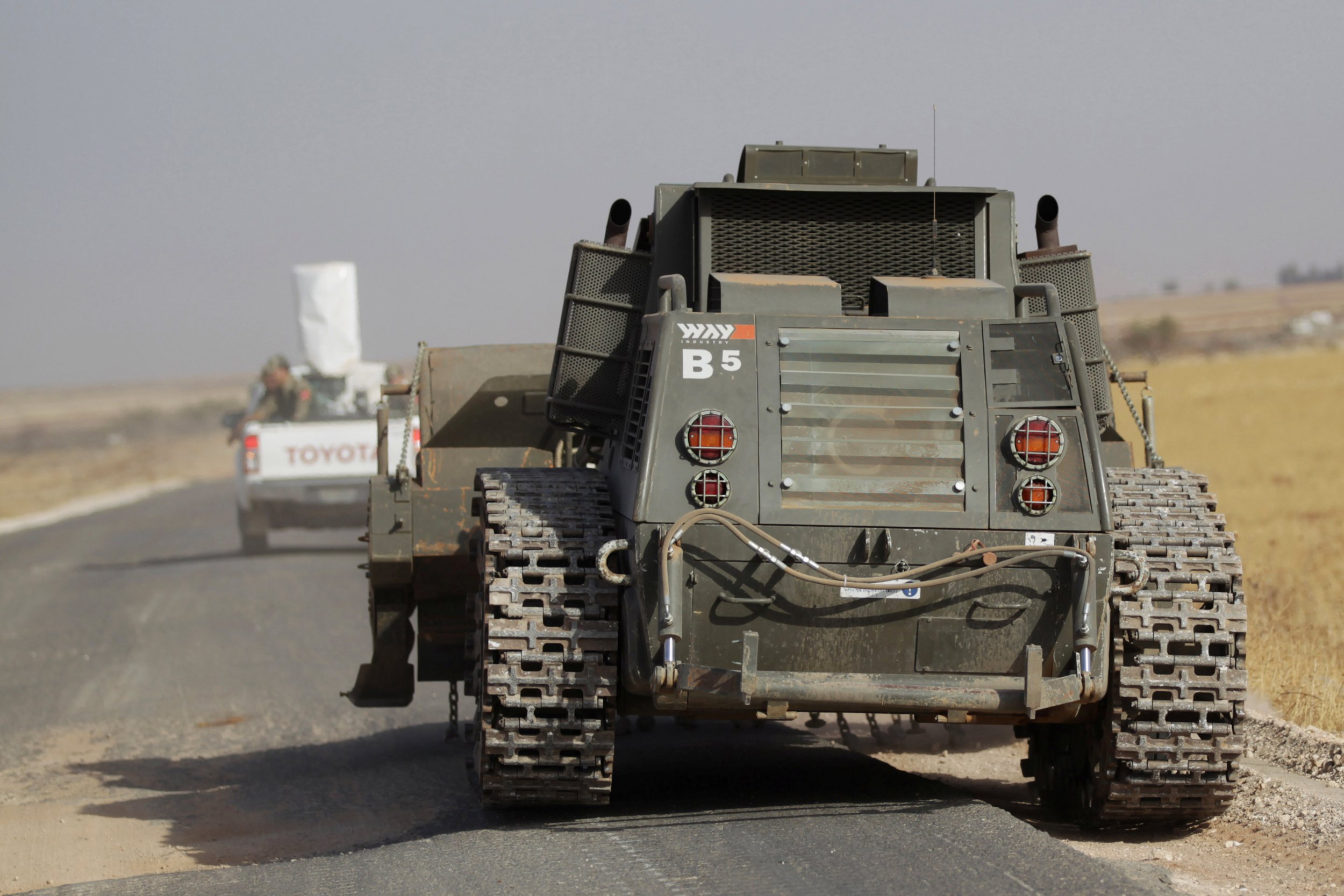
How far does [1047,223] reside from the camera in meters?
9.09

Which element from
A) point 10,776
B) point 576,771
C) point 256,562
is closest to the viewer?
point 576,771

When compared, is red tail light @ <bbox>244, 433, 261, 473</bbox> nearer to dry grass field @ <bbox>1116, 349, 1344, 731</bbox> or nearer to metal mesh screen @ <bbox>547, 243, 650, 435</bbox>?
dry grass field @ <bbox>1116, 349, 1344, 731</bbox>

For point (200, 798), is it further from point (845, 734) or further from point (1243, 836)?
point (1243, 836)

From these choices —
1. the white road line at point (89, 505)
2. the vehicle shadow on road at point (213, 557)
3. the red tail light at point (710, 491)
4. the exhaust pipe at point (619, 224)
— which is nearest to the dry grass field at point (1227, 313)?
the white road line at point (89, 505)

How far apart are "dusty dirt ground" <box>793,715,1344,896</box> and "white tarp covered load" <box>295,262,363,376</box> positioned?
15.2 metres

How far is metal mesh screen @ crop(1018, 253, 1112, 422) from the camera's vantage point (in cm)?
879

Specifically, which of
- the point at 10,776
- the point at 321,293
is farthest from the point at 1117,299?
the point at 10,776

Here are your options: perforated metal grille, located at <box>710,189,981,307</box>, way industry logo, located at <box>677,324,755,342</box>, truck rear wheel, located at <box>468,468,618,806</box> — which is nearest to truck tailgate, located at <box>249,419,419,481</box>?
perforated metal grille, located at <box>710,189,981,307</box>

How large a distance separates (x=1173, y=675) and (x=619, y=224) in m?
3.51

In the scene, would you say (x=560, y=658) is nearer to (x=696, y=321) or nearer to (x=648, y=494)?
(x=648, y=494)

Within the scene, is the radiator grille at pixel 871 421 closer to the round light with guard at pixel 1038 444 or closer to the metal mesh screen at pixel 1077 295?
the round light with guard at pixel 1038 444

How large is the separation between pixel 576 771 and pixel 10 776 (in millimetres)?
5387

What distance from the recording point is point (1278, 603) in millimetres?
13242

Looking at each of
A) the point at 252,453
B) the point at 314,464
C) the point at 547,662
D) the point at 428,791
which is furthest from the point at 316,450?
the point at 547,662
